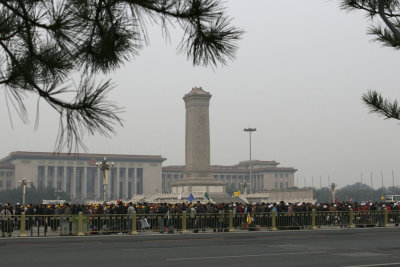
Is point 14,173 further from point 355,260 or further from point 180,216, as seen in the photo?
point 355,260

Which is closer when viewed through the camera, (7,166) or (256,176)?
(7,166)

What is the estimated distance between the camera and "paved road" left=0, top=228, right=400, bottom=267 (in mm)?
13672

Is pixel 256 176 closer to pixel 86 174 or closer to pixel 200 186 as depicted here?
pixel 86 174

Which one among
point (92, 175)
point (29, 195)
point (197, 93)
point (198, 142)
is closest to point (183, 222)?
point (198, 142)

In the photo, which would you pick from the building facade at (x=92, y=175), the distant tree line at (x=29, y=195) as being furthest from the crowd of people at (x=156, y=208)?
the building facade at (x=92, y=175)

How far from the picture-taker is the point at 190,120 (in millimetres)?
82188

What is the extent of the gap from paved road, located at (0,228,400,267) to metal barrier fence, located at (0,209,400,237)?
1.57 m

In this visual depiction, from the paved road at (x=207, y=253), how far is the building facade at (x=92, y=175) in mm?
122163

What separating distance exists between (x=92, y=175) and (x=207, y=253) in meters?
142

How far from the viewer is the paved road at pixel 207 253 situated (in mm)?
13672

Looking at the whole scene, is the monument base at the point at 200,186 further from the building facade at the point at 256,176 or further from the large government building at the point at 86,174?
the building facade at the point at 256,176

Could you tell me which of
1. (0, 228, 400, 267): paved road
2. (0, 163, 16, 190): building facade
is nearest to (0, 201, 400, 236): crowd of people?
(0, 228, 400, 267): paved road

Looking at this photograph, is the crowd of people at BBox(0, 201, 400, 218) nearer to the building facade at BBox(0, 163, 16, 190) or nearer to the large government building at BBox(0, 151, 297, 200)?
the large government building at BBox(0, 151, 297, 200)

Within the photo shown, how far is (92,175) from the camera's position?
154750 mm
